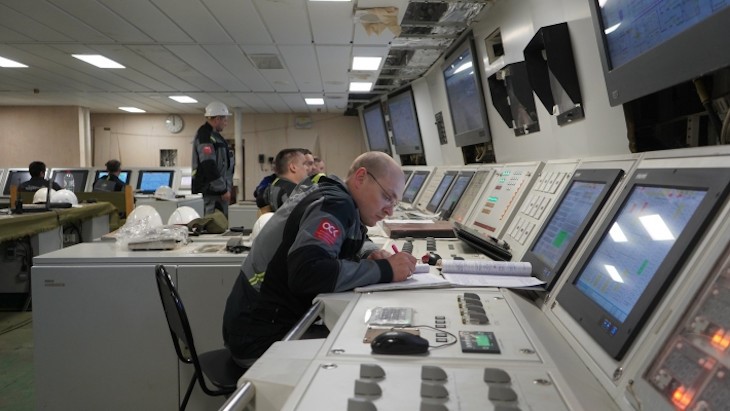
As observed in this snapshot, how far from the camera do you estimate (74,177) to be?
7289 mm

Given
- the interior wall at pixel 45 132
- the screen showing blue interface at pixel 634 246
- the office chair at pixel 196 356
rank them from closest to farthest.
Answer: the screen showing blue interface at pixel 634 246
the office chair at pixel 196 356
the interior wall at pixel 45 132

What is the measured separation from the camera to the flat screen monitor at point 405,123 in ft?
18.6

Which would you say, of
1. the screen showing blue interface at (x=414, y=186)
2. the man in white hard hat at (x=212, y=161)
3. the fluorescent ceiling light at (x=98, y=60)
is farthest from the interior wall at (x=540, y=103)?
the fluorescent ceiling light at (x=98, y=60)

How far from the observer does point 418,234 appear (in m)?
2.40

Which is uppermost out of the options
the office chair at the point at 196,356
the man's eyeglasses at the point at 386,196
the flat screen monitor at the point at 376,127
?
the flat screen monitor at the point at 376,127

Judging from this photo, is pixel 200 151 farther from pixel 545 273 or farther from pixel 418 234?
pixel 545 273

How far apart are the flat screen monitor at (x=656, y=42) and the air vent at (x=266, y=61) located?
178 inches

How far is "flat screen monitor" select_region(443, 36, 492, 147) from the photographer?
3.32m

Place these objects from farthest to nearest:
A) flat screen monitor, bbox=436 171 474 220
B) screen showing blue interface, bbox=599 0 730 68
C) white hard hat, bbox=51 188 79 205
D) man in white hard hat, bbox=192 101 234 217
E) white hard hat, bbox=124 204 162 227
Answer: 1. white hard hat, bbox=51 188 79 205
2. man in white hard hat, bbox=192 101 234 217
3. flat screen monitor, bbox=436 171 474 220
4. white hard hat, bbox=124 204 162 227
5. screen showing blue interface, bbox=599 0 730 68

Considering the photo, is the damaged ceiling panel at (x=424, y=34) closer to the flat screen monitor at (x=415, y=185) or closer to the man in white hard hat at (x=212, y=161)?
the flat screen monitor at (x=415, y=185)

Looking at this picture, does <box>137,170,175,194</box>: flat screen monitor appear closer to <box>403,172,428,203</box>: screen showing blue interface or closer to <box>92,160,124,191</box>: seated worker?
<box>92,160,124,191</box>: seated worker

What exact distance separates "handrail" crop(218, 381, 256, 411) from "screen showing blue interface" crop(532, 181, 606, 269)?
2.83 feet

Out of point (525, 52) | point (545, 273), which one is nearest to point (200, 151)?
point (525, 52)

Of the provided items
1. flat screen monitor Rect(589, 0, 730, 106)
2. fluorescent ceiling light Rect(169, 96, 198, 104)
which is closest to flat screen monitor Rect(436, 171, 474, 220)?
flat screen monitor Rect(589, 0, 730, 106)
